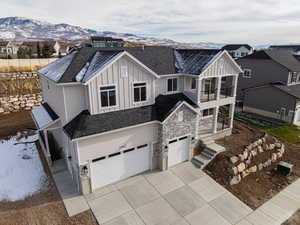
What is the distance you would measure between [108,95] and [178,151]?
20.0 ft

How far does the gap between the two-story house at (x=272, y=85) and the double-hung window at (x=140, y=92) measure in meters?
18.6

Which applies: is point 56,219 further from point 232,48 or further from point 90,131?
point 232,48

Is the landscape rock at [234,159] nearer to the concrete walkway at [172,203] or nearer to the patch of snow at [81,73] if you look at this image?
the concrete walkway at [172,203]

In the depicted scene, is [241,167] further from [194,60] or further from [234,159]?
[194,60]

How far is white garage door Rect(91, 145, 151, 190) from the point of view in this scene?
1102cm

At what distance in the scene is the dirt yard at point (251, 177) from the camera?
11.0m

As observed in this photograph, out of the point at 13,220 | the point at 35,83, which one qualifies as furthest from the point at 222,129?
the point at 35,83

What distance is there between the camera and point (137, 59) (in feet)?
39.9

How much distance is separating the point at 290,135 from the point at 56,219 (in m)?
20.9

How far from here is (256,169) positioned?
13.1 m

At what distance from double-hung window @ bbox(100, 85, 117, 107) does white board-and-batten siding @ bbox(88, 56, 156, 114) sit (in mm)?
176

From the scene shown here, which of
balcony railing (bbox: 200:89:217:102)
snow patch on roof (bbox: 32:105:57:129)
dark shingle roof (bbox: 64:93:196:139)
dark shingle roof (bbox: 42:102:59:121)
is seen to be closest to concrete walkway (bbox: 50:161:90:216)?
snow patch on roof (bbox: 32:105:57:129)

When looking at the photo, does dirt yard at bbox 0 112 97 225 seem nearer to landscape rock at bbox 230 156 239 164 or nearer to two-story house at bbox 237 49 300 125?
landscape rock at bbox 230 156 239 164

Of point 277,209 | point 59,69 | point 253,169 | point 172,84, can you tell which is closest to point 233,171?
point 253,169
